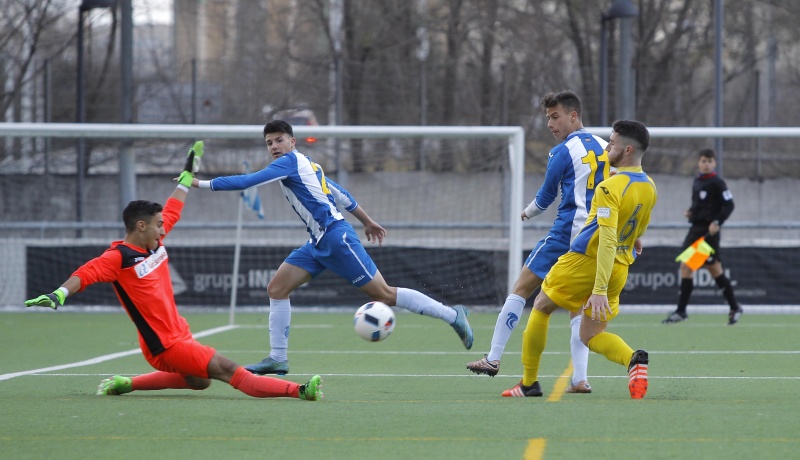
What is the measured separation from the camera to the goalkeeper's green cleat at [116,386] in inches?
289

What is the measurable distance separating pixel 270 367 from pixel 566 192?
2.72 metres

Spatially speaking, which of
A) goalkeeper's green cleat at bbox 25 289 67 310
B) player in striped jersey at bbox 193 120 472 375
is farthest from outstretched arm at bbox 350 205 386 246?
goalkeeper's green cleat at bbox 25 289 67 310

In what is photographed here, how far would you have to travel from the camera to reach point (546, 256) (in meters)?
7.63

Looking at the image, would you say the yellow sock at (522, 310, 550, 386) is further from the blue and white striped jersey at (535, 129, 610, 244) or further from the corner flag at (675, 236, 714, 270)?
the corner flag at (675, 236, 714, 270)

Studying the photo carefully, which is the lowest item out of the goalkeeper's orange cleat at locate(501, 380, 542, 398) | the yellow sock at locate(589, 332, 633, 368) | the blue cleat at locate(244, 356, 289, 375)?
the blue cleat at locate(244, 356, 289, 375)

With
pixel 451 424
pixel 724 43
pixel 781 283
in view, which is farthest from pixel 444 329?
pixel 724 43

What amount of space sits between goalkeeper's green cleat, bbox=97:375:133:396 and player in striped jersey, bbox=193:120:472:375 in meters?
1.42

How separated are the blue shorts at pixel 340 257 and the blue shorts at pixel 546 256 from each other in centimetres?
146

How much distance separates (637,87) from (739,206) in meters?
3.06

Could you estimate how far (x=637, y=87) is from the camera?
20047 mm

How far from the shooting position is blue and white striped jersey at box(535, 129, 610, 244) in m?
7.52

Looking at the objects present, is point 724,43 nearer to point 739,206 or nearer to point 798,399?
point 739,206

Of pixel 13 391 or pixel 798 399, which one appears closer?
pixel 798 399

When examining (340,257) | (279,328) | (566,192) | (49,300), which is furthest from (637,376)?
(49,300)
